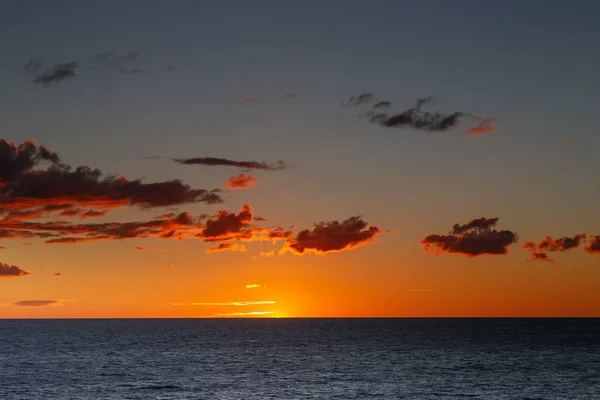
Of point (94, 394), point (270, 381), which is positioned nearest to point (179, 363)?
point (270, 381)

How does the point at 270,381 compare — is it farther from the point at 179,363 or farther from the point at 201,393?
the point at 179,363

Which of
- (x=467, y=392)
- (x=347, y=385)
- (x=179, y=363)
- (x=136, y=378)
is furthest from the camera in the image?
(x=179, y=363)

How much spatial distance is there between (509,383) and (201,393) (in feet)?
157

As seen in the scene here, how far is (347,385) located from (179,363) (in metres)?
51.2

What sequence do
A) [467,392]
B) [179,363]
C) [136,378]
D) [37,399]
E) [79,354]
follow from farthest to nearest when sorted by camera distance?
[79,354]
[179,363]
[136,378]
[467,392]
[37,399]

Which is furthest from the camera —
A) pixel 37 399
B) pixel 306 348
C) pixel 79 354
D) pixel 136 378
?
pixel 306 348

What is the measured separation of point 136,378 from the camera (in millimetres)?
120250

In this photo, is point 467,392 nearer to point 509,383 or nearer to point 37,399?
point 509,383

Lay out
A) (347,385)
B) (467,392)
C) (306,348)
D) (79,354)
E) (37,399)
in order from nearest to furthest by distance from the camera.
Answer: (37,399)
(467,392)
(347,385)
(79,354)
(306,348)

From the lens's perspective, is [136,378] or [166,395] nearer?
[166,395]

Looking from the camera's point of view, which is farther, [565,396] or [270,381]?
[270,381]

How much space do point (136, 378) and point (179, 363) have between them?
28753 millimetres

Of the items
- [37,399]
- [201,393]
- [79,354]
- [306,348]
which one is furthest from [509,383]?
[79,354]

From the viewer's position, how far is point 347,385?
358ft
